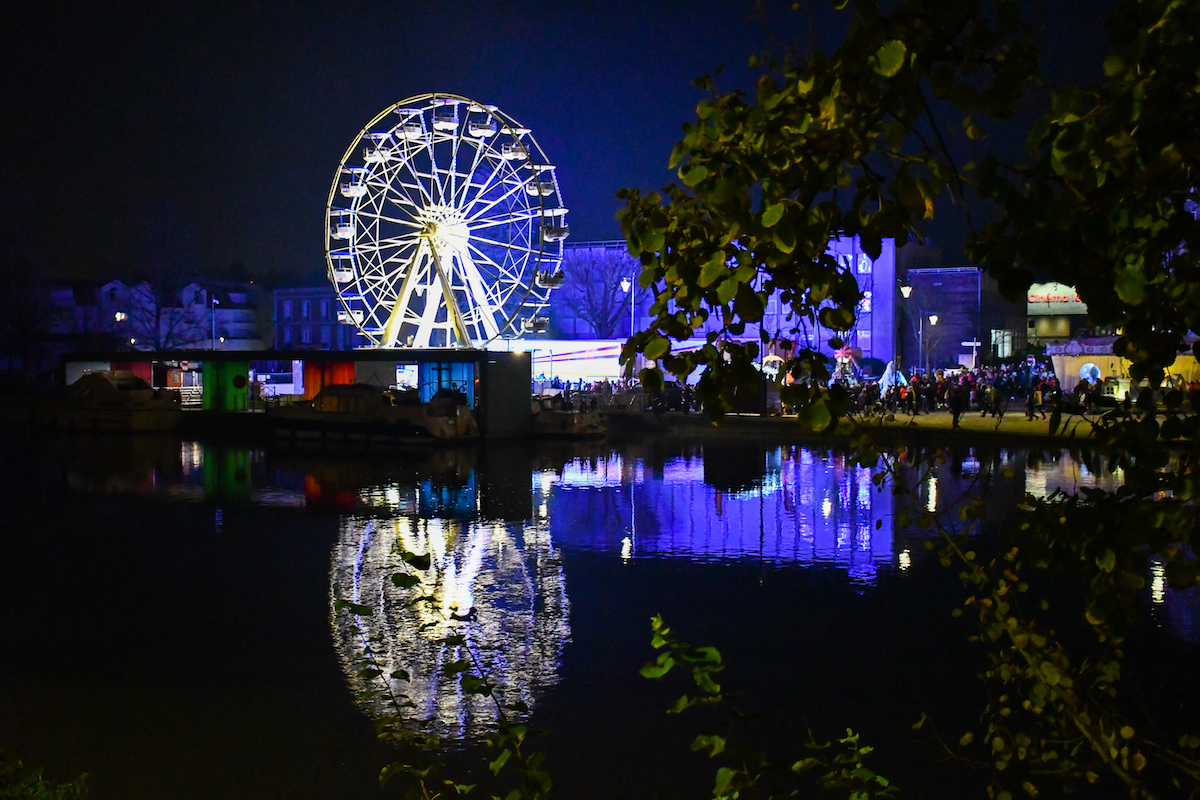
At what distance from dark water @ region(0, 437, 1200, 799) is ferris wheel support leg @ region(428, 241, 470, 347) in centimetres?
1802

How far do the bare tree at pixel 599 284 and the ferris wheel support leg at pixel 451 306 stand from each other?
44.1 meters

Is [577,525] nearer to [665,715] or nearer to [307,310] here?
[665,715]

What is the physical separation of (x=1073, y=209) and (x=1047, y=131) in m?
0.16

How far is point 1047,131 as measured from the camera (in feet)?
6.82

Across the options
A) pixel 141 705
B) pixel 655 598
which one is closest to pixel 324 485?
pixel 655 598

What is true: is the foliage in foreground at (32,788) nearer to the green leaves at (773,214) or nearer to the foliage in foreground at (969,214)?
the foliage in foreground at (969,214)

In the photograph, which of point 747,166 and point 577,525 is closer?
point 747,166

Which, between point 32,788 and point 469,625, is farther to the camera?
point 469,625

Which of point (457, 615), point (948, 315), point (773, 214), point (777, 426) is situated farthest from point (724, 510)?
point (948, 315)

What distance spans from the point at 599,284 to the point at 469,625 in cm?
7641

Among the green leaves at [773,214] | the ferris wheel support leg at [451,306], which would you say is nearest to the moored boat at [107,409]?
the ferris wheel support leg at [451,306]

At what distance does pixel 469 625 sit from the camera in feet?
32.8

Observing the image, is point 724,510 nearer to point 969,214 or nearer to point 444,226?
point 969,214

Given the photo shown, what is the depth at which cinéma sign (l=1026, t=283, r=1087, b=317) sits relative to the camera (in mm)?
63656
